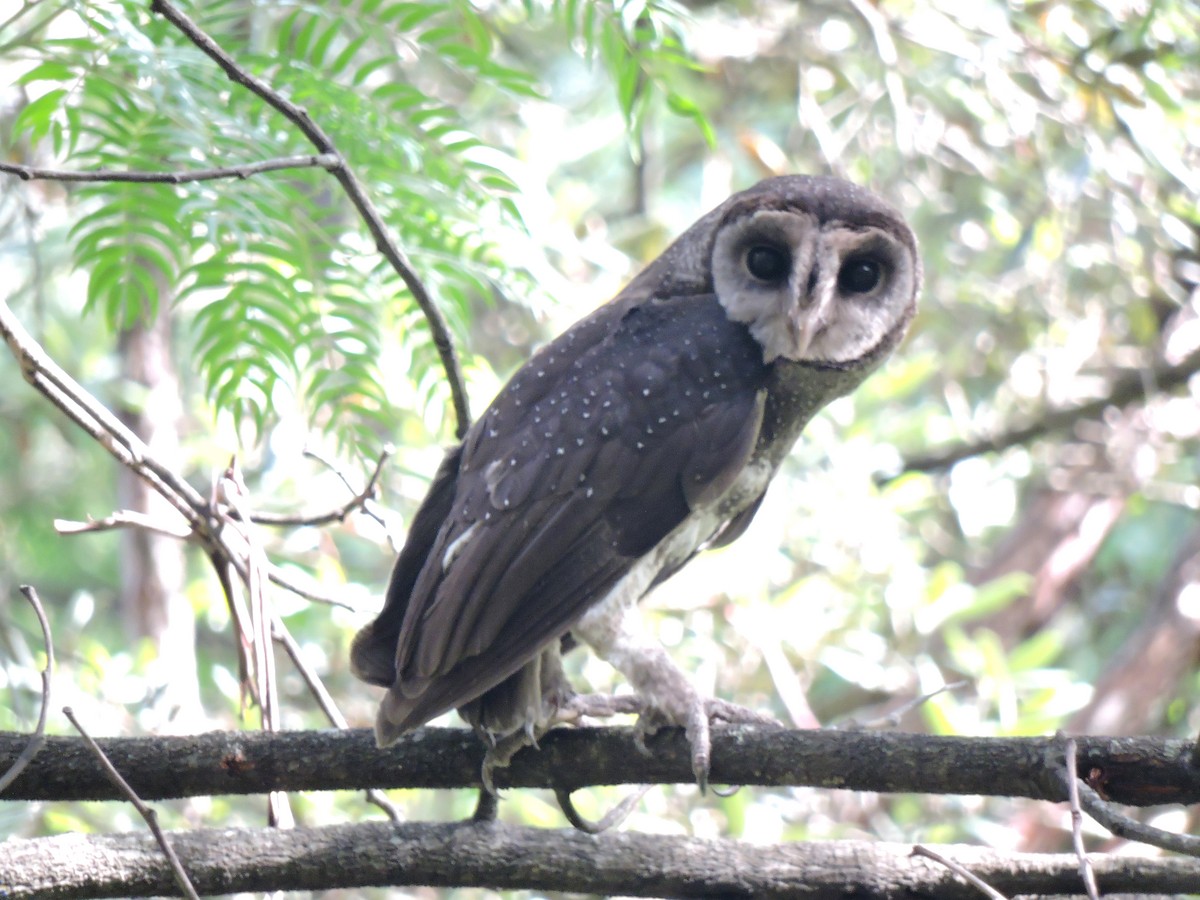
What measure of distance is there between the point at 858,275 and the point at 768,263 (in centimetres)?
20

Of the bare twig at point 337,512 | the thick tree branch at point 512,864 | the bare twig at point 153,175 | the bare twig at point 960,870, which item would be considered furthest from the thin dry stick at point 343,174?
the bare twig at point 960,870

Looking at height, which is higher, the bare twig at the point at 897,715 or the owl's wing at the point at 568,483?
the owl's wing at the point at 568,483

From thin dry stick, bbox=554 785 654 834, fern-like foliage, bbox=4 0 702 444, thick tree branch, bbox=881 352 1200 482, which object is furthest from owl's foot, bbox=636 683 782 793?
thick tree branch, bbox=881 352 1200 482

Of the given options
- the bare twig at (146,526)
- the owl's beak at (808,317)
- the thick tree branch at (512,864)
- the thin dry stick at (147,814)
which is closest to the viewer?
the thin dry stick at (147,814)

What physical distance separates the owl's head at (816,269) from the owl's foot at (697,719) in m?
0.76

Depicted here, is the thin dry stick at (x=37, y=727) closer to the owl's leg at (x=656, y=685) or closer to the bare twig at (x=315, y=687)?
the bare twig at (x=315, y=687)

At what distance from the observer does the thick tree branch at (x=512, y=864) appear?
2.00 metres

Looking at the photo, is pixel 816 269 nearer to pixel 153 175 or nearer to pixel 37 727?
pixel 153 175

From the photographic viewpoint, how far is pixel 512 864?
212cm

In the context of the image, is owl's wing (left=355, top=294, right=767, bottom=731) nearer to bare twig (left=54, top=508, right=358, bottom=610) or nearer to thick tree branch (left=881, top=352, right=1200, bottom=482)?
bare twig (left=54, top=508, right=358, bottom=610)

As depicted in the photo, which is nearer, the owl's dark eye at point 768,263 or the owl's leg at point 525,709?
the owl's leg at point 525,709

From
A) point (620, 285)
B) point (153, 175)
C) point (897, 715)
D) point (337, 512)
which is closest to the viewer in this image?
point (153, 175)

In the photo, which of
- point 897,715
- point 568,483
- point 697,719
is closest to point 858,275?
point 568,483

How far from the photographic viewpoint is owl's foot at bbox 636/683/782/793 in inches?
83.5
